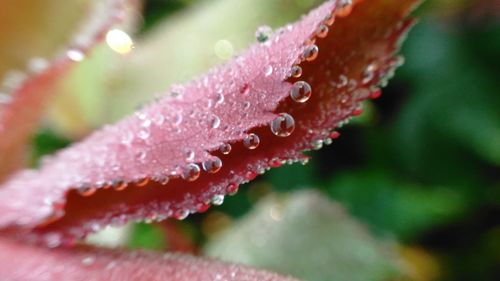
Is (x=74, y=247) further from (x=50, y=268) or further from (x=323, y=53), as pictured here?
(x=323, y=53)

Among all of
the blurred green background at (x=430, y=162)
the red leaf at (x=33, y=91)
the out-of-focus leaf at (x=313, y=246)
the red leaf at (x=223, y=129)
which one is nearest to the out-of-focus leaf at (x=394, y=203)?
the blurred green background at (x=430, y=162)

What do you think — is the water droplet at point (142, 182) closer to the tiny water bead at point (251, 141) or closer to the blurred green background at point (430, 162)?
the tiny water bead at point (251, 141)

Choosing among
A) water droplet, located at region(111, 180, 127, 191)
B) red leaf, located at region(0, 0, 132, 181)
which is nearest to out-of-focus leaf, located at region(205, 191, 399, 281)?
red leaf, located at region(0, 0, 132, 181)

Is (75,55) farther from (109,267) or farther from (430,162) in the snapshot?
(430,162)

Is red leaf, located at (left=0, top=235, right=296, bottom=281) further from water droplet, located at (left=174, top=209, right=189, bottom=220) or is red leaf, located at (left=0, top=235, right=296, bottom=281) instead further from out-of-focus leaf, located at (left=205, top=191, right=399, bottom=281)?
out-of-focus leaf, located at (left=205, top=191, right=399, bottom=281)

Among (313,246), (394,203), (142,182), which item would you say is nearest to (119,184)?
(142,182)

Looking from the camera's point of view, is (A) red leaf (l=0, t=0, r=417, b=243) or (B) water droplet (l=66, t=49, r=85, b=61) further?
(B) water droplet (l=66, t=49, r=85, b=61)
